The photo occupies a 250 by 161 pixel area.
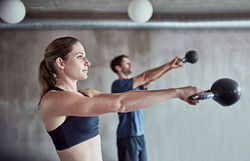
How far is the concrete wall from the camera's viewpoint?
3.88 m

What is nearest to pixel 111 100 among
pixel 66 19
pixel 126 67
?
pixel 126 67

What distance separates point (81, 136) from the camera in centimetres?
133

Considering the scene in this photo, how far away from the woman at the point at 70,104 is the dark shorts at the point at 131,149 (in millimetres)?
1452

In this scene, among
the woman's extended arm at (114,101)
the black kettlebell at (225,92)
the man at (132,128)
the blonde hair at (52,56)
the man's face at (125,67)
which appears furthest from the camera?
the man's face at (125,67)

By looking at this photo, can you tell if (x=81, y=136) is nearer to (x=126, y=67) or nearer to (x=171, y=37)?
(x=126, y=67)

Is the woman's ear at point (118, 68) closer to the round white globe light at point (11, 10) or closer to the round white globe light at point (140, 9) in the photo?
the round white globe light at point (140, 9)

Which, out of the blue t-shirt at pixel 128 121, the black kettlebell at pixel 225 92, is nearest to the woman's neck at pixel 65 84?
the black kettlebell at pixel 225 92

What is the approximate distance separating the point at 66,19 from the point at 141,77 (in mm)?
1348

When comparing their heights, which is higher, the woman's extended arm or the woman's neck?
the woman's neck

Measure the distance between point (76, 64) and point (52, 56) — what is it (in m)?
0.13

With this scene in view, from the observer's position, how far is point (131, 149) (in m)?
2.86

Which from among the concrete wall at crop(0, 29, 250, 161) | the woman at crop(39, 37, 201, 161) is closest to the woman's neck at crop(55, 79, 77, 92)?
the woman at crop(39, 37, 201, 161)

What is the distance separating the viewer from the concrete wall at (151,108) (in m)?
3.88

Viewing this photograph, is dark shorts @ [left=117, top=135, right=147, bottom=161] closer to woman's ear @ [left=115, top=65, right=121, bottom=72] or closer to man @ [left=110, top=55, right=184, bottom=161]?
man @ [left=110, top=55, right=184, bottom=161]
